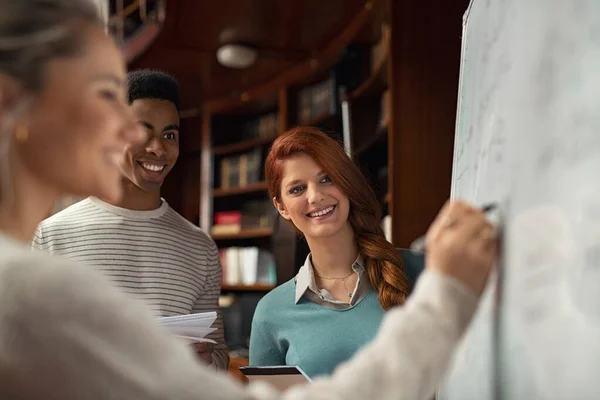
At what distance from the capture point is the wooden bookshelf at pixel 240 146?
436 centimetres

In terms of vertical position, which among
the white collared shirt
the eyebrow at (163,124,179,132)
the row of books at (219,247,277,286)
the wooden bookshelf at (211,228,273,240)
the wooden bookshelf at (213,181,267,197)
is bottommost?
the row of books at (219,247,277,286)

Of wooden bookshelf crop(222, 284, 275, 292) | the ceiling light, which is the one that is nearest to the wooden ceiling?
the ceiling light

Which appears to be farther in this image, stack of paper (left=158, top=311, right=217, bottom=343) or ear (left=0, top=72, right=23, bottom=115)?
stack of paper (left=158, top=311, right=217, bottom=343)

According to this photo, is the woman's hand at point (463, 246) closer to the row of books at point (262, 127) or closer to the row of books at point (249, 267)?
the row of books at point (249, 267)

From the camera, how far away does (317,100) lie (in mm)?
3814

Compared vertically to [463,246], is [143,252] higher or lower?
lower

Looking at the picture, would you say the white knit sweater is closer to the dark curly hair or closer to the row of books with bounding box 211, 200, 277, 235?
the dark curly hair

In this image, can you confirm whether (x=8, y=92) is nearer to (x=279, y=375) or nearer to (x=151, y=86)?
(x=279, y=375)

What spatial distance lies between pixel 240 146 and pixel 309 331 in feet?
10.1

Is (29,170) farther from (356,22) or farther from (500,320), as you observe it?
(356,22)

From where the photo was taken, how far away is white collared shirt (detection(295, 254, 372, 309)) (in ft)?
5.13

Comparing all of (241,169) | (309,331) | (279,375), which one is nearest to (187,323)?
(279,375)

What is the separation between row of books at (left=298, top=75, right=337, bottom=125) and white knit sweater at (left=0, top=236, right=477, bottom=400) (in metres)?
2.87

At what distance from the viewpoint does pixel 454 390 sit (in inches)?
Answer: 40.2
